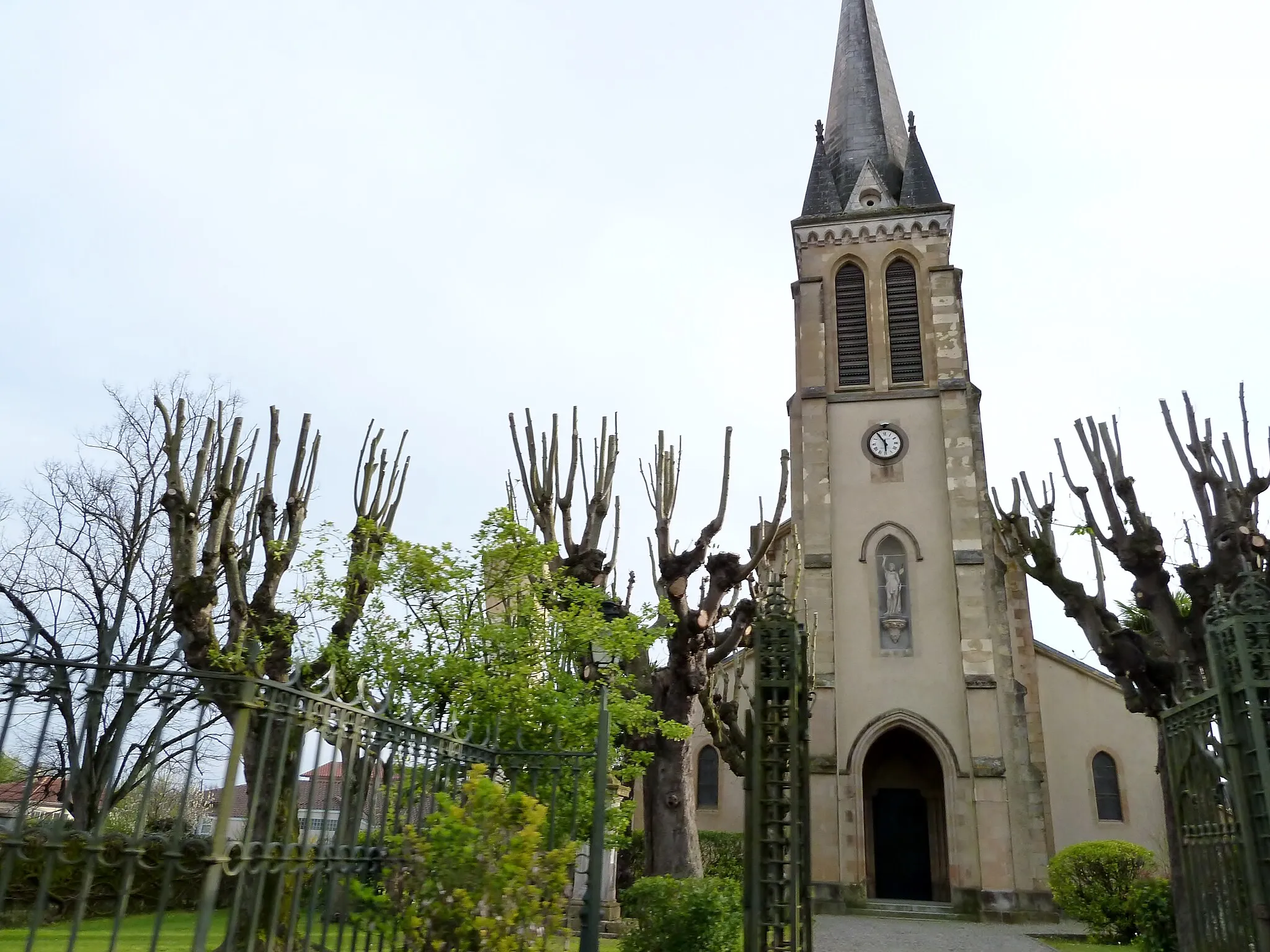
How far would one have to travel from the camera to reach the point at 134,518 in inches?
907

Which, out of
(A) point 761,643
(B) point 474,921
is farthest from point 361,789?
(A) point 761,643

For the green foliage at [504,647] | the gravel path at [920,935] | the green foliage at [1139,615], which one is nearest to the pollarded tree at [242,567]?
the green foliage at [504,647]

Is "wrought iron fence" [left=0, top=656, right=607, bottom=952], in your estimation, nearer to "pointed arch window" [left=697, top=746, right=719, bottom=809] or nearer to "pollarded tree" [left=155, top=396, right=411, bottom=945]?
"pollarded tree" [left=155, top=396, right=411, bottom=945]

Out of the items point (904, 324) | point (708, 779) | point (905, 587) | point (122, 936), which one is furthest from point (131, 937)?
point (904, 324)

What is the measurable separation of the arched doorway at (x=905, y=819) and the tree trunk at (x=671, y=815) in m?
7.54

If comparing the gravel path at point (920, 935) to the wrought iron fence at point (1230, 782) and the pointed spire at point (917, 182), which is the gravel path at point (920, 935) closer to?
the wrought iron fence at point (1230, 782)

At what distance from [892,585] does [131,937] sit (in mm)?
17775

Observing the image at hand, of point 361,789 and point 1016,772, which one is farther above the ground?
point 1016,772

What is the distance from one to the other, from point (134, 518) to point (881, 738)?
19.5 metres

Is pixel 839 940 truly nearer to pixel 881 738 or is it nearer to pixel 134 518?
pixel 881 738

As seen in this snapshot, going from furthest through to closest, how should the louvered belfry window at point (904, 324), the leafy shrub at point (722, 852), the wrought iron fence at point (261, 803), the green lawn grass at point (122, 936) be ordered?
the louvered belfry window at point (904, 324) → the leafy shrub at point (722, 852) → the green lawn grass at point (122, 936) → the wrought iron fence at point (261, 803)

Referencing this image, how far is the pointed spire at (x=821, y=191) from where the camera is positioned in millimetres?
28734

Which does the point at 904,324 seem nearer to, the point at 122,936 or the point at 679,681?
the point at 679,681

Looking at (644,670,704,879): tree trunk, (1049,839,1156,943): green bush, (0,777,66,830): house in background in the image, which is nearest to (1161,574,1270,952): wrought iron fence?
(0,777,66,830): house in background
